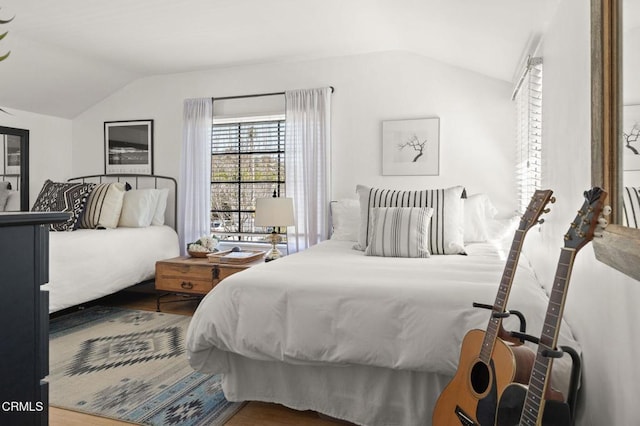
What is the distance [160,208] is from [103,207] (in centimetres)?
57

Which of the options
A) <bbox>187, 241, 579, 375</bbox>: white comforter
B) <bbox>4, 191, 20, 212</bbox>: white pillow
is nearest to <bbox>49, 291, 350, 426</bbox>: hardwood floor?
<bbox>187, 241, 579, 375</bbox>: white comforter

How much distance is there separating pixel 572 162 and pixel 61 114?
17.1ft

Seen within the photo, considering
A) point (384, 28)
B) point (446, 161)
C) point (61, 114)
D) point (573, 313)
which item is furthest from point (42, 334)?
point (61, 114)

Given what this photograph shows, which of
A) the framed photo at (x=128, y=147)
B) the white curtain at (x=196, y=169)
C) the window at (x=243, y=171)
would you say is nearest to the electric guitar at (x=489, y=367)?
the window at (x=243, y=171)

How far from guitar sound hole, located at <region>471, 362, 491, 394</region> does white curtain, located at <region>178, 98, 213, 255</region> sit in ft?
12.1

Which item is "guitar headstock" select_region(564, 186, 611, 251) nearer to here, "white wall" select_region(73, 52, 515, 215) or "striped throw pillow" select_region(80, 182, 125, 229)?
"white wall" select_region(73, 52, 515, 215)

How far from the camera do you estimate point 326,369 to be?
204cm

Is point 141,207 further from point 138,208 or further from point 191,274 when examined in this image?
point 191,274

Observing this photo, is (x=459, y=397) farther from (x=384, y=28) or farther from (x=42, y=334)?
(x=384, y=28)

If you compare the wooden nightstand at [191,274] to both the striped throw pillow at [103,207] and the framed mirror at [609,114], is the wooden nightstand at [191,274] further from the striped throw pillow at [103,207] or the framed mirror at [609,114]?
the framed mirror at [609,114]

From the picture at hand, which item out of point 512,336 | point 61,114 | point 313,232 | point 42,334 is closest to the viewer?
point 42,334

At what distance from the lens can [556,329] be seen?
3.40ft

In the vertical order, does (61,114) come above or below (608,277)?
above

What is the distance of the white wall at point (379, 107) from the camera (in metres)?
3.78
